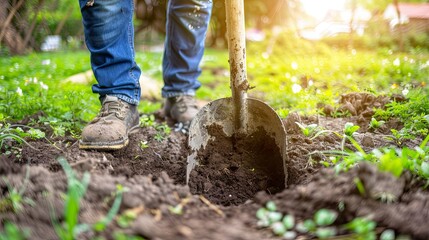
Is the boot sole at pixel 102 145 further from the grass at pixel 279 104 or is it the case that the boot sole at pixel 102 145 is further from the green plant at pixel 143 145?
the grass at pixel 279 104

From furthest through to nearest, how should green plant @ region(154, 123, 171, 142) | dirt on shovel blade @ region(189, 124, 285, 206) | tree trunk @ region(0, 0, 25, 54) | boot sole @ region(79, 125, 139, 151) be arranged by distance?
1. tree trunk @ region(0, 0, 25, 54)
2. green plant @ region(154, 123, 171, 142)
3. boot sole @ region(79, 125, 139, 151)
4. dirt on shovel blade @ region(189, 124, 285, 206)

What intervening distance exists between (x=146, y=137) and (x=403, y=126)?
60.9 inches

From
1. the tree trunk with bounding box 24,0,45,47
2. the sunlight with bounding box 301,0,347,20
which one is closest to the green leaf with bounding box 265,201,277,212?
the tree trunk with bounding box 24,0,45,47

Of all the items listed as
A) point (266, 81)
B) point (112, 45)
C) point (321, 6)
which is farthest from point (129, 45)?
point (321, 6)

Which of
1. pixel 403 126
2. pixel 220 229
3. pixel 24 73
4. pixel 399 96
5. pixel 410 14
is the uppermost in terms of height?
pixel 410 14

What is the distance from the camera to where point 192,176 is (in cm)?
207

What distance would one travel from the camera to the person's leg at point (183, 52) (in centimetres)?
286

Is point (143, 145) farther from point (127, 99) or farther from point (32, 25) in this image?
point (32, 25)

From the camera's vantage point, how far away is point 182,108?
3117 millimetres

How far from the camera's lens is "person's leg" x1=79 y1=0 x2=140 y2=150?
2301mm

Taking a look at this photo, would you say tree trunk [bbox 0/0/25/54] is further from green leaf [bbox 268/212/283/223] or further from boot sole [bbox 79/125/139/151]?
green leaf [bbox 268/212/283/223]

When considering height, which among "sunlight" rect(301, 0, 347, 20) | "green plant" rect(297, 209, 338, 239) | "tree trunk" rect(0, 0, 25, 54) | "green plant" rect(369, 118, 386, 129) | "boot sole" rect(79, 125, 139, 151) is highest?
"sunlight" rect(301, 0, 347, 20)

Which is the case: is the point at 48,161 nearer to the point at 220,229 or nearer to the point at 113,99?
the point at 113,99

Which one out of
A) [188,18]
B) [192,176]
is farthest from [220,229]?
[188,18]
